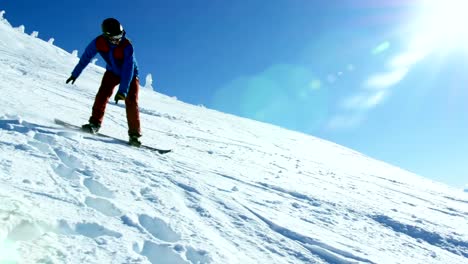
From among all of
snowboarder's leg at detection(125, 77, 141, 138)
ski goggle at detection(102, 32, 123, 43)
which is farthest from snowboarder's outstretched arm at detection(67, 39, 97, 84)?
Answer: snowboarder's leg at detection(125, 77, 141, 138)

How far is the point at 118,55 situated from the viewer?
7.12 meters

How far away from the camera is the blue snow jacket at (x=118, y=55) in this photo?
703cm

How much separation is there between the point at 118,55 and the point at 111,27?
0.51 meters

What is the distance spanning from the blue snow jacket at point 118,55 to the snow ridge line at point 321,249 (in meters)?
3.86

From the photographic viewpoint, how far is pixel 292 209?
5.22 m

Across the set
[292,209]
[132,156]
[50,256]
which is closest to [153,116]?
[132,156]

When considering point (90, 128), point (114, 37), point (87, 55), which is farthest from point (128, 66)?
point (90, 128)

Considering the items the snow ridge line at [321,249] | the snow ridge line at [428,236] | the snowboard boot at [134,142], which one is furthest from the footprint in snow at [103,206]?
the snow ridge line at [428,236]

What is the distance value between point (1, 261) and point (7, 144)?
246cm

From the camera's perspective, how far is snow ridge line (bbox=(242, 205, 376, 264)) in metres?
3.77

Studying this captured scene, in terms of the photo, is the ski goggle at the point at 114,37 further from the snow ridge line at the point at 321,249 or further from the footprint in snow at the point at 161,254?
the footprint in snow at the point at 161,254

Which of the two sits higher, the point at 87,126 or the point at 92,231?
the point at 87,126

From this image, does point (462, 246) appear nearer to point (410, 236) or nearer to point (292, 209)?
point (410, 236)

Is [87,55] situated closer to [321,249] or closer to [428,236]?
[321,249]
